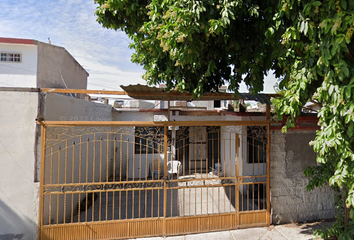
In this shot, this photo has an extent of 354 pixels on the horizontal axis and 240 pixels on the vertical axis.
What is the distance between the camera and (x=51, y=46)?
27.1 feet

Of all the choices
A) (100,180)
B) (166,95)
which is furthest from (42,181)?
(166,95)

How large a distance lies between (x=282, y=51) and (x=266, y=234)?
11.1 ft

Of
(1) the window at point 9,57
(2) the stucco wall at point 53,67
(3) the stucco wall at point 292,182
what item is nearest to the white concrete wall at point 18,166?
(3) the stucco wall at point 292,182

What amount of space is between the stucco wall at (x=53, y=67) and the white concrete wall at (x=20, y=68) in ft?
→ 1.21

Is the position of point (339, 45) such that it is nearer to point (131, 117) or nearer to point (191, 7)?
point (191, 7)

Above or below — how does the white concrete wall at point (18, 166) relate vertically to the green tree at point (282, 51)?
below

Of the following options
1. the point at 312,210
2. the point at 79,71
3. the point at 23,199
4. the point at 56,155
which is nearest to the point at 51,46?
the point at 79,71

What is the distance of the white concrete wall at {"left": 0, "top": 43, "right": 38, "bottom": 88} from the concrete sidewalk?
28.4 ft

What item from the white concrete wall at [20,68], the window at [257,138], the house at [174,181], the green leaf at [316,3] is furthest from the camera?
the white concrete wall at [20,68]

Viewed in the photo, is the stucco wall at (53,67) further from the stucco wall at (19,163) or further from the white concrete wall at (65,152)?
the stucco wall at (19,163)

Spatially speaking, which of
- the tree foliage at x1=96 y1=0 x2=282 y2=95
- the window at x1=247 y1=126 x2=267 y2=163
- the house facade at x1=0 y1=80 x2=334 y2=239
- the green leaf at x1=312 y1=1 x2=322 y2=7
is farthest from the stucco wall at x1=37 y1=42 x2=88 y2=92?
the green leaf at x1=312 y1=1 x2=322 y2=7

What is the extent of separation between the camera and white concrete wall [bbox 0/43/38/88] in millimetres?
8438

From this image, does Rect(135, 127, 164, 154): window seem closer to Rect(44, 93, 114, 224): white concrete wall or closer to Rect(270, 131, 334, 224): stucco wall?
Rect(44, 93, 114, 224): white concrete wall

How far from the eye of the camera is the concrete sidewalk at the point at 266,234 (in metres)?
3.68
